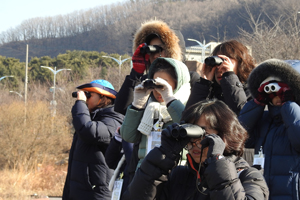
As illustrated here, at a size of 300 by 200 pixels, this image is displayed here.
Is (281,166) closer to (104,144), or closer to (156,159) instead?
(156,159)

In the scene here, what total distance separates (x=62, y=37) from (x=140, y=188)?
10672 centimetres

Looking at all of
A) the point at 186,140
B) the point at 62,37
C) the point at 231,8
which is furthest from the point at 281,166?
the point at 62,37

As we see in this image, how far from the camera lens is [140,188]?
2189mm

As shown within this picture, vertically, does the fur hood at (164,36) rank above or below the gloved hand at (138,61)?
above

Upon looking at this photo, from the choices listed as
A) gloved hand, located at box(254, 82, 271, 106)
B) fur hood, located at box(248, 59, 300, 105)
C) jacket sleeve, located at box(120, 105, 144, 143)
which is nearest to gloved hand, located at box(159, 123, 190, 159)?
jacket sleeve, located at box(120, 105, 144, 143)

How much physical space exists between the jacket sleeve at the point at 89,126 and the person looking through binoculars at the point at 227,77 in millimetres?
1370

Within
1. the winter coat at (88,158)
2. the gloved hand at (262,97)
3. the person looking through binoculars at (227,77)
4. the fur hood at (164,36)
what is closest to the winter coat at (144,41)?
the fur hood at (164,36)

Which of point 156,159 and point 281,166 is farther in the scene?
point 281,166

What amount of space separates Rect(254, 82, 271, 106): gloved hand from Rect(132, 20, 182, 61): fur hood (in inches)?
40.2

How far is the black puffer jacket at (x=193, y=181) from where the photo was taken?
1974 mm

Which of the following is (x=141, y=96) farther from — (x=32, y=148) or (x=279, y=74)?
(x=32, y=148)

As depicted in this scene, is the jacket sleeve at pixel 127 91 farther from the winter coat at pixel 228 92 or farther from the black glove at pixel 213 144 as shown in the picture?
the black glove at pixel 213 144

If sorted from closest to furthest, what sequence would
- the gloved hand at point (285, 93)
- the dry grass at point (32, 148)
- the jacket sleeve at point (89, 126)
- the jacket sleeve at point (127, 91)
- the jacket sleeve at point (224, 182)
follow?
the jacket sleeve at point (224, 182)
the gloved hand at point (285, 93)
the jacket sleeve at point (127, 91)
the jacket sleeve at point (89, 126)
the dry grass at point (32, 148)

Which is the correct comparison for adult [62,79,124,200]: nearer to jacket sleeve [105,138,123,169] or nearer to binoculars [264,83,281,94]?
jacket sleeve [105,138,123,169]
